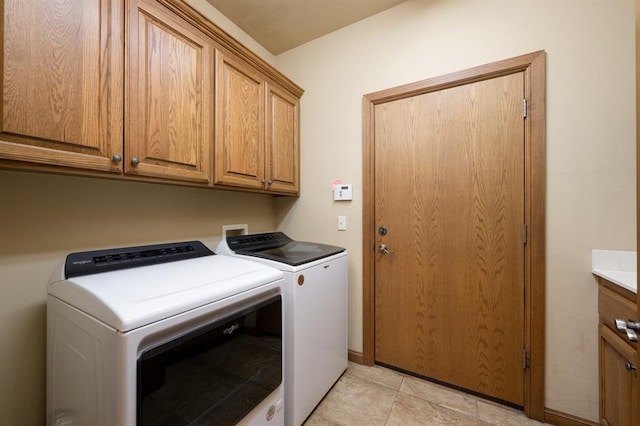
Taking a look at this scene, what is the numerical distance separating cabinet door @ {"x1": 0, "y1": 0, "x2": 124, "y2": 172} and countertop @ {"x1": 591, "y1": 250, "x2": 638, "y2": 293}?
90.1 inches

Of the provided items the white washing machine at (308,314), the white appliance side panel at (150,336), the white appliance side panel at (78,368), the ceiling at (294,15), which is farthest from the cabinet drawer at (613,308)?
the ceiling at (294,15)

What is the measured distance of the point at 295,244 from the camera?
1979mm

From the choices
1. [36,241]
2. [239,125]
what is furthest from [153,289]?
[239,125]

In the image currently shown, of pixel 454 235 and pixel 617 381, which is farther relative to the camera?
pixel 454 235

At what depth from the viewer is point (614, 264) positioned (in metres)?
1.25

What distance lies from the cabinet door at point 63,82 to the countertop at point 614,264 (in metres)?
2.29

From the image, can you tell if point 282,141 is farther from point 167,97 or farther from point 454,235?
point 454,235

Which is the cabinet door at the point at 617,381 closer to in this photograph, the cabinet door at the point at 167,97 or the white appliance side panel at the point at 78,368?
the white appliance side panel at the point at 78,368

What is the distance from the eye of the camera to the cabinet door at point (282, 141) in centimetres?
184

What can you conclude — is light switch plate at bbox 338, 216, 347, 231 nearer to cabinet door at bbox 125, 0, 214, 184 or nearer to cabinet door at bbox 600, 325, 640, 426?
cabinet door at bbox 125, 0, 214, 184

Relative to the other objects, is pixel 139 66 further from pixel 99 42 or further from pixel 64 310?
pixel 64 310

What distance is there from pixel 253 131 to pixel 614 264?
2147mm

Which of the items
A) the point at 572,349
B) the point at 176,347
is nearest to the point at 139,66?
the point at 176,347

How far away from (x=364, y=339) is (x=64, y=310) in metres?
1.75
